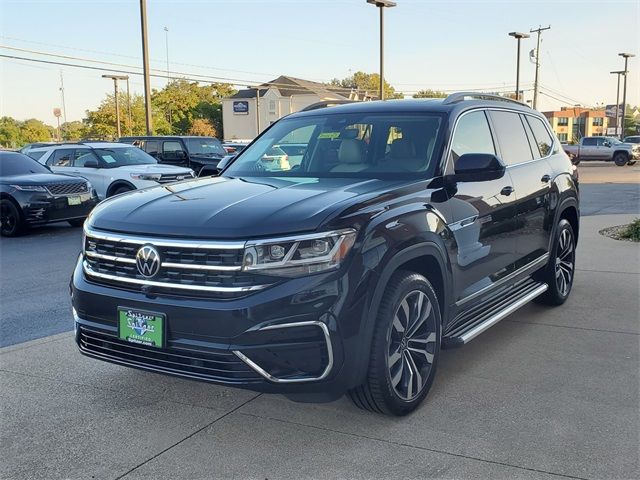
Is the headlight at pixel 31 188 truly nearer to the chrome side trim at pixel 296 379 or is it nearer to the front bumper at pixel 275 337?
the front bumper at pixel 275 337

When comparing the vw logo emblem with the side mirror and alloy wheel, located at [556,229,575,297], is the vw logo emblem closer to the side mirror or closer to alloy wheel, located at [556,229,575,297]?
the side mirror

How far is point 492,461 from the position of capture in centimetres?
326

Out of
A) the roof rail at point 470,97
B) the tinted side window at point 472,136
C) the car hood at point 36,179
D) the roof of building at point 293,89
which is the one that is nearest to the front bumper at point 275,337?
the tinted side window at point 472,136

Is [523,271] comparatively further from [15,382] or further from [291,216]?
[15,382]

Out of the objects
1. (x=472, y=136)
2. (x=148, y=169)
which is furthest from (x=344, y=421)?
(x=148, y=169)

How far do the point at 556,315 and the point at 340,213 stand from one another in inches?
135

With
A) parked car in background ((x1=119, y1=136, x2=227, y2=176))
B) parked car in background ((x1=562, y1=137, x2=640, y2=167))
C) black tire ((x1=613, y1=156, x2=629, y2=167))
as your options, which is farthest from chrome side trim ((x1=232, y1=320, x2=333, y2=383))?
black tire ((x1=613, y1=156, x2=629, y2=167))

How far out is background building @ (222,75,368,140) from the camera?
259 ft

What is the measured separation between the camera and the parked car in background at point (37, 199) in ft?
39.1

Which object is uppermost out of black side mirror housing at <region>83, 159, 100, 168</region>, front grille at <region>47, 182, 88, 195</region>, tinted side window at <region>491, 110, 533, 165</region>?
tinted side window at <region>491, 110, 533, 165</region>

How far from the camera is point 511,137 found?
5.46 m

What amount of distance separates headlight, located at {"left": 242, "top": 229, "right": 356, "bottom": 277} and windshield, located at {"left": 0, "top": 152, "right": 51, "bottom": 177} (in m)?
11.1

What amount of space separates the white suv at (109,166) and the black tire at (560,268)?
9.44 metres

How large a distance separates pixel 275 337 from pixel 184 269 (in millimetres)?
604
